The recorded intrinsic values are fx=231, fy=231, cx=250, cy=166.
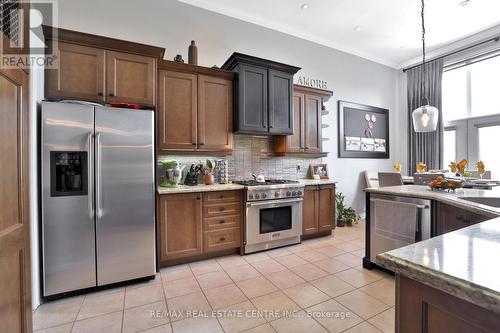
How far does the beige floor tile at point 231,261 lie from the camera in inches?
110

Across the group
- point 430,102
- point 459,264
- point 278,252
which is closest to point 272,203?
point 278,252

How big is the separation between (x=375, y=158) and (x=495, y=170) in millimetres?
1943

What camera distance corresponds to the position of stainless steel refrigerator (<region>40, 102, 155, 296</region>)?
79.4 inches

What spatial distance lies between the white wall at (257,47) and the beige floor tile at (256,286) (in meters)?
1.83

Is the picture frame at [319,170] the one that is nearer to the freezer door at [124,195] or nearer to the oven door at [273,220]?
the oven door at [273,220]

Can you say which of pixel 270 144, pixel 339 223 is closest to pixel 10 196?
pixel 270 144

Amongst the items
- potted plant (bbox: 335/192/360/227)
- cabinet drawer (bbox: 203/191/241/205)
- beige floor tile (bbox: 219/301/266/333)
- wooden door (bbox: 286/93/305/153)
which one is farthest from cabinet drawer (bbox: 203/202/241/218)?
potted plant (bbox: 335/192/360/227)

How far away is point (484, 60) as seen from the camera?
432cm

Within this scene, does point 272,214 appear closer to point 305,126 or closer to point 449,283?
point 305,126

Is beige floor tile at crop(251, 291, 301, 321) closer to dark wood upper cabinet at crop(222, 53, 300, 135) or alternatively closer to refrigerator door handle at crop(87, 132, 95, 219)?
refrigerator door handle at crop(87, 132, 95, 219)

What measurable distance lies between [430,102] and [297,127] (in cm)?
336

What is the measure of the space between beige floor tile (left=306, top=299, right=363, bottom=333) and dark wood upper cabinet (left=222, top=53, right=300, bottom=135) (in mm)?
2210

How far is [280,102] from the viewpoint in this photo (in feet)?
11.5

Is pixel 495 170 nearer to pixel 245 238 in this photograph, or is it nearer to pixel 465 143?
pixel 465 143
